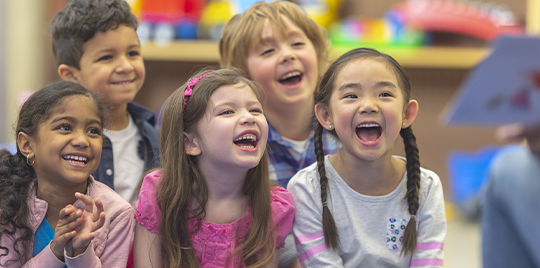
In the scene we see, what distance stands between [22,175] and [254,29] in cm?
75

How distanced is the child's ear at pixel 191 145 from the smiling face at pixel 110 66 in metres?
0.32

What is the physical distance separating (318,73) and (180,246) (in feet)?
2.38

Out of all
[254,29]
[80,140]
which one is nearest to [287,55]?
[254,29]

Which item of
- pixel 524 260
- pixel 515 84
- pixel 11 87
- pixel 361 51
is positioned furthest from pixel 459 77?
pixel 11 87

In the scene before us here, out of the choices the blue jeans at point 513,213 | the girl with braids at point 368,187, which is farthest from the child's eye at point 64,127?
the blue jeans at point 513,213

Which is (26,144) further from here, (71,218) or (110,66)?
(110,66)

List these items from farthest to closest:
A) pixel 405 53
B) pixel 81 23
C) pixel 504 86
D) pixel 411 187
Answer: pixel 405 53
pixel 81 23
pixel 411 187
pixel 504 86

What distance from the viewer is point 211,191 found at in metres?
1.21

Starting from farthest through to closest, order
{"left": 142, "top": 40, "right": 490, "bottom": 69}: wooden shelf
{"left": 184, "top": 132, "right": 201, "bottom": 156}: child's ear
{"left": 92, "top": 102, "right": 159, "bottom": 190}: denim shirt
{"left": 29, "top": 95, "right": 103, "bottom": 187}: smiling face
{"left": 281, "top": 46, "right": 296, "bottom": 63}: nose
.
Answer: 1. {"left": 142, "top": 40, "right": 490, "bottom": 69}: wooden shelf
2. {"left": 281, "top": 46, "right": 296, "bottom": 63}: nose
3. {"left": 92, "top": 102, "right": 159, "bottom": 190}: denim shirt
4. {"left": 184, "top": 132, "right": 201, "bottom": 156}: child's ear
5. {"left": 29, "top": 95, "right": 103, "bottom": 187}: smiling face

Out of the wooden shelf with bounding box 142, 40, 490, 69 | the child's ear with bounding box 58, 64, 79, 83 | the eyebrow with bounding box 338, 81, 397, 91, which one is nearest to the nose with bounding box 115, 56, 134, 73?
the child's ear with bounding box 58, 64, 79, 83

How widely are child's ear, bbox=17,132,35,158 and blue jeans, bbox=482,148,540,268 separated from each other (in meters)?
0.91

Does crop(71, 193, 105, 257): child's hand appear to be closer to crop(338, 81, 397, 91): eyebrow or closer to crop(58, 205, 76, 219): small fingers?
crop(58, 205, 76, 219): small fingers

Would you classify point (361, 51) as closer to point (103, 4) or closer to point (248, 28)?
point (248, 28)

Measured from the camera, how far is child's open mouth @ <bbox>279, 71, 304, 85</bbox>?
4.97ft
